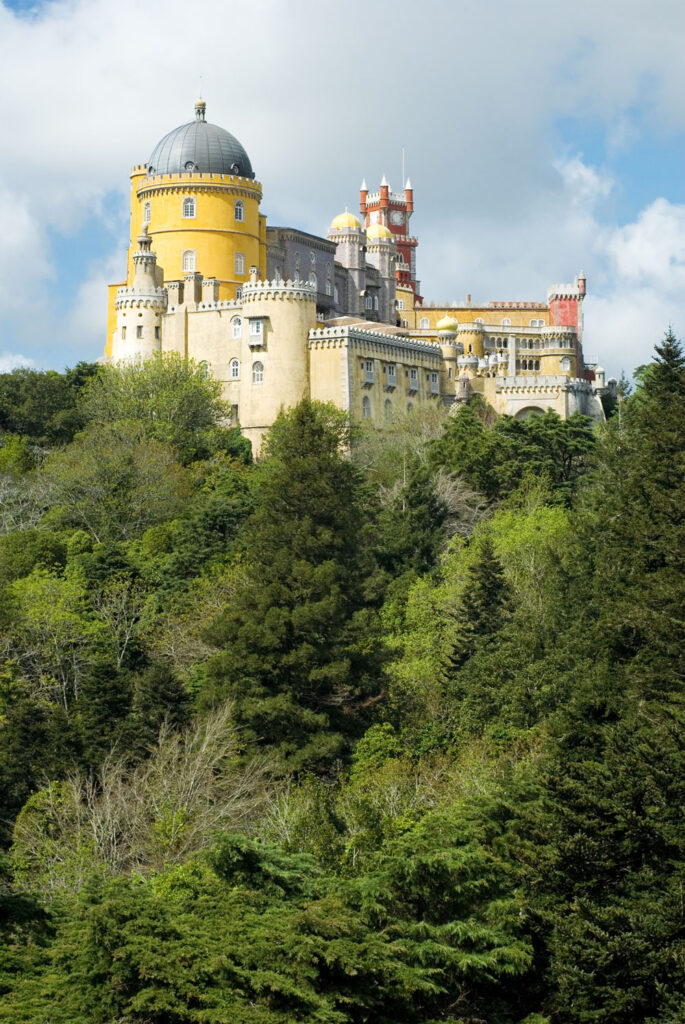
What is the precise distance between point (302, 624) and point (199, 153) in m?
35.7

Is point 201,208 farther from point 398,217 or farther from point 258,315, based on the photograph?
point 398,217

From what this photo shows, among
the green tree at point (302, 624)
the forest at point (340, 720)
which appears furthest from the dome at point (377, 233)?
the green tree at point (302, 624)

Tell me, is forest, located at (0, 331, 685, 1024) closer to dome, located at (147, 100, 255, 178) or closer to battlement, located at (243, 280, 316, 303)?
battlement, located at (243, 280, 316, 303)

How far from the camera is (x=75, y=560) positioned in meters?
54.6

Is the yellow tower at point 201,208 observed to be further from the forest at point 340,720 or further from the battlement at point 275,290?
the forest at point 340,720

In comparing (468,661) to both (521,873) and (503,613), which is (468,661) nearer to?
(503,613)

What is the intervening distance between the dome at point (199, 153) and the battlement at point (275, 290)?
22.0 ft

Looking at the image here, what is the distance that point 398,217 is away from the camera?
11206 cm

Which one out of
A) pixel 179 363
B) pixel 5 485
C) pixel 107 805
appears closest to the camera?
pixel 107 805

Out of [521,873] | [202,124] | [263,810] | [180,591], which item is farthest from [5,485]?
[521,873]

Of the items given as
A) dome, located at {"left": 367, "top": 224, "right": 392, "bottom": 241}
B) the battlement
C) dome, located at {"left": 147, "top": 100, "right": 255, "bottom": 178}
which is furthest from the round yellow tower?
dome, located at {"left": 367, "top": 224, "right": 392, "bottom": 241}

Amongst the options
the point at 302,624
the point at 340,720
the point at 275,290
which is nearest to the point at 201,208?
the point at 275,290

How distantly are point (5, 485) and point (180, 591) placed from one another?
12.3 metres

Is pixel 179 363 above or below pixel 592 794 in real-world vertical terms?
above
